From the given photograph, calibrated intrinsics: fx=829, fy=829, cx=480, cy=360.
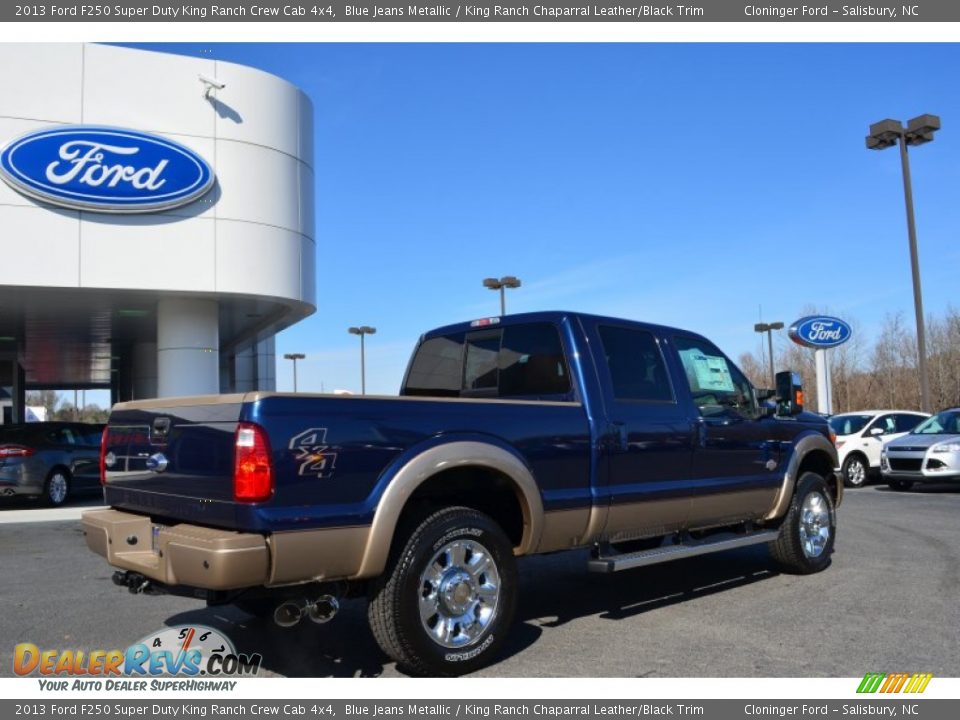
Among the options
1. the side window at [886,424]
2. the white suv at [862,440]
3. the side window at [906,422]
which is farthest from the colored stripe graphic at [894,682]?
the side window at [906,422]

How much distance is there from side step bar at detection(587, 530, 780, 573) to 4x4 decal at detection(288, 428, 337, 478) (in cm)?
205

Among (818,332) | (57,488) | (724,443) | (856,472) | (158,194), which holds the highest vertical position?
(158,194)

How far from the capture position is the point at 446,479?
4.81 metres

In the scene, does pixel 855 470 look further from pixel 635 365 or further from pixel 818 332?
pixel 635 365

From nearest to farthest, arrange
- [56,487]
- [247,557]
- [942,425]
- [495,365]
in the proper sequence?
1. [247,557]
2. [495,365]
3. [56,487]
4. [942,425]

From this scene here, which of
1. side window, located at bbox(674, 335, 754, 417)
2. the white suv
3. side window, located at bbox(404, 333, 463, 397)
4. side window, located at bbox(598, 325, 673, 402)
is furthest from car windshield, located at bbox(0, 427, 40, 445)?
the white suv

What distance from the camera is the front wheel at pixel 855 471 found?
1733 centimetres

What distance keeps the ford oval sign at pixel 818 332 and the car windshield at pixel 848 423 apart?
236 inches

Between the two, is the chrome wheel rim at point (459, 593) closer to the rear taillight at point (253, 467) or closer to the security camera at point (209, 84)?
the rear taillight at point (253, 467)

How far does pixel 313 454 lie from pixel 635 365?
114 inches

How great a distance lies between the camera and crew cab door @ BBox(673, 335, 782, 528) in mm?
6324

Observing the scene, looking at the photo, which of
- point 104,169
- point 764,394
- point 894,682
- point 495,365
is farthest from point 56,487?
point 894,682

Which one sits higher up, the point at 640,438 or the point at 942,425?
the point at 640,438

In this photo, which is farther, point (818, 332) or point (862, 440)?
point (818, 332)
